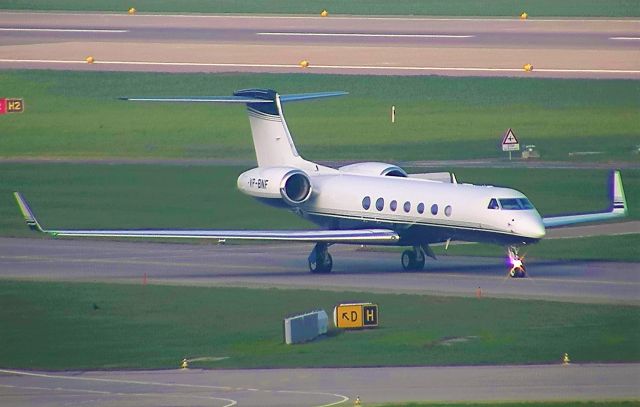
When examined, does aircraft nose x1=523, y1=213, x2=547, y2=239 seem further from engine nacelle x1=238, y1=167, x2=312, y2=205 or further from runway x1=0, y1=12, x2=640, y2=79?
runway x1=0, y1=12, x2=640, y2=79

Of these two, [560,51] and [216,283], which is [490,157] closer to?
[560,51]

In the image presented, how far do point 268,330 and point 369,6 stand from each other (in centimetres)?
7350

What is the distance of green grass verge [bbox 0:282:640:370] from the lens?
101 feet

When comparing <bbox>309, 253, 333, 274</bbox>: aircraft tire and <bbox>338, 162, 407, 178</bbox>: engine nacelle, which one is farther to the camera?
<bbox>338, 162, 407, 178</bbox>: engine nacelle

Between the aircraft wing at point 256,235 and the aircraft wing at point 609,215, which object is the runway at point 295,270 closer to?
the aircraft wing at point 256,235

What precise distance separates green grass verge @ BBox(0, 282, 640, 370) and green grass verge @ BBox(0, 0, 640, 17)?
6406 centimetres

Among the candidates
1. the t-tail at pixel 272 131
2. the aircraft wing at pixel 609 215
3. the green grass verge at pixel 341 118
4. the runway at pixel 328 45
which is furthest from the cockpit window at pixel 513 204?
the runway at pixel 328 45

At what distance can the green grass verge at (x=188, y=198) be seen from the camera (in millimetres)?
46719

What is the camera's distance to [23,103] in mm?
76375

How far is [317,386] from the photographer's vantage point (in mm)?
27922

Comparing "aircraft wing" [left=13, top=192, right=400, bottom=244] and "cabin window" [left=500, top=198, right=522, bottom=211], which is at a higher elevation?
"cabin window" [left=500, top=198, right=522, bottom=211]

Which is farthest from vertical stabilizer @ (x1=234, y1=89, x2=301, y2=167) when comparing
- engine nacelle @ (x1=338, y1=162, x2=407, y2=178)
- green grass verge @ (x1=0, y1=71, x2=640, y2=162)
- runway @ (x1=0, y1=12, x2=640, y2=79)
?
runway @ (x1=0, y1=12, x2=640, y2=79)

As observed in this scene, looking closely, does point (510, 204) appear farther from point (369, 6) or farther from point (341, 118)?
point (369, 6)

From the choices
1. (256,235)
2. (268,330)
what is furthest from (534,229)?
(268,330)
